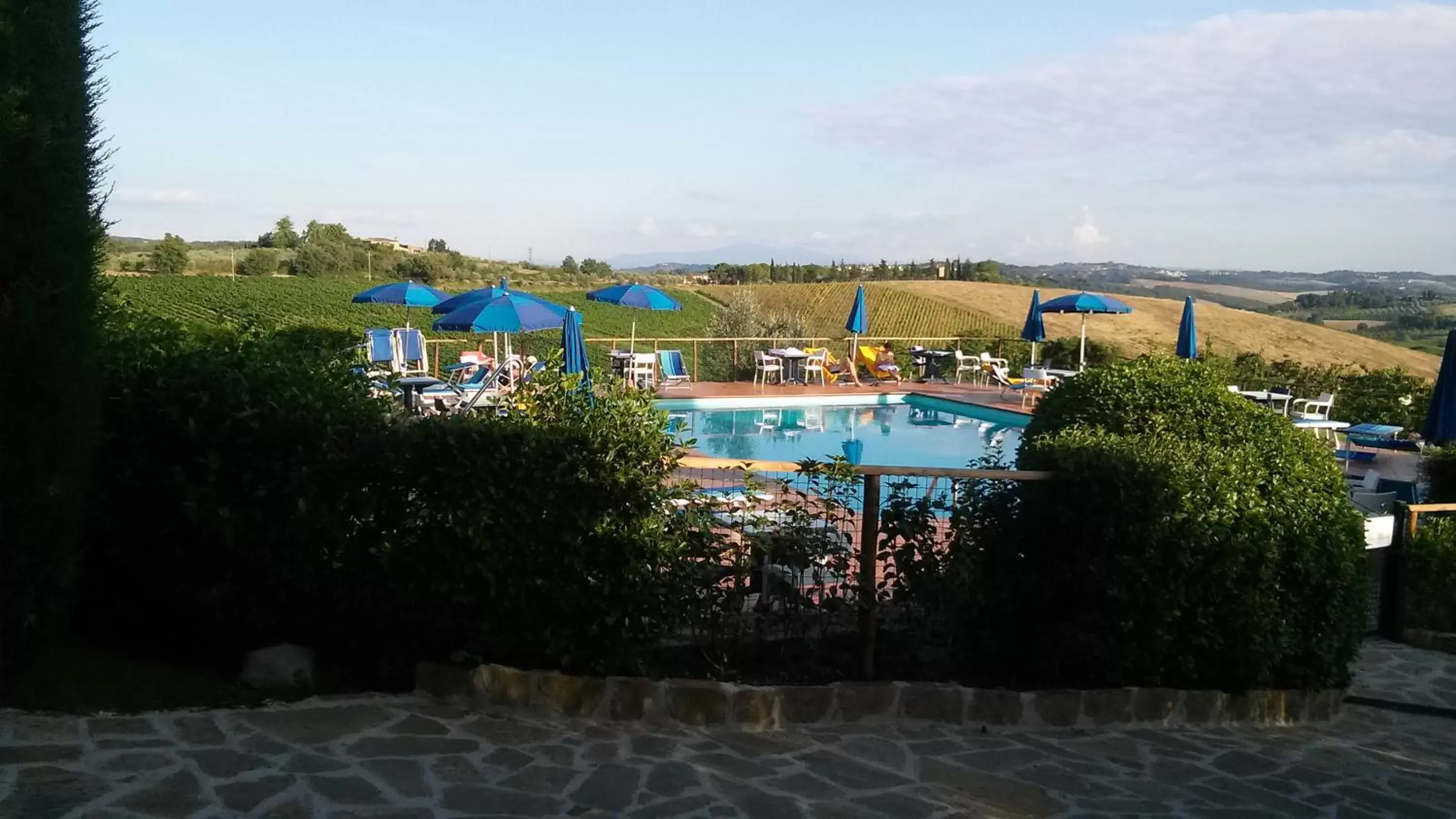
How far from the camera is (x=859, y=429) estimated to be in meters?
17.2

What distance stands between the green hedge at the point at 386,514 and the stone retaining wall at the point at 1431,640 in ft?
18.9

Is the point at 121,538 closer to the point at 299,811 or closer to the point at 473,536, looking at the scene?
the point at 473,536

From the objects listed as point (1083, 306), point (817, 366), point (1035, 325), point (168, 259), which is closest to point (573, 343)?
point (817, 366)

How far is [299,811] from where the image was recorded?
3.02m

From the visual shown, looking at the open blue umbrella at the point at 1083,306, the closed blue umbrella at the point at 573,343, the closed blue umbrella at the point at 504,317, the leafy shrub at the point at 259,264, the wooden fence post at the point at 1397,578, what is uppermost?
the leafy shrub at the point at 259,264

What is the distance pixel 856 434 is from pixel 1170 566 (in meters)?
12.3

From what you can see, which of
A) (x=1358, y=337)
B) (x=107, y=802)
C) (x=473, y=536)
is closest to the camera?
(x=107, y=802)

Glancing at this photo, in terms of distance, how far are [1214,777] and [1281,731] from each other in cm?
109

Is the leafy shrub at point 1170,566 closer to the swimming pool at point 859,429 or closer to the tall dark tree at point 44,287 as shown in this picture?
the tall dark tree at point 44,287

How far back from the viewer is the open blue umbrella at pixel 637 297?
16.2 m

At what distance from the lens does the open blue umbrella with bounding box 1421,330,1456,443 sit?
31.4 feet

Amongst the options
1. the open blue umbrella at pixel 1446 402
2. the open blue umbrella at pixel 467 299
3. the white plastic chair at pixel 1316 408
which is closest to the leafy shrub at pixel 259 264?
the open blue umbrella at pixel 467 299

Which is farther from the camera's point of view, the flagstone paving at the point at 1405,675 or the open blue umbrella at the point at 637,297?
the open blue umbrella at the point at 637,297

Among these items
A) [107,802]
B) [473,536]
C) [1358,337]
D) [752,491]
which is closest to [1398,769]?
[752,491]
